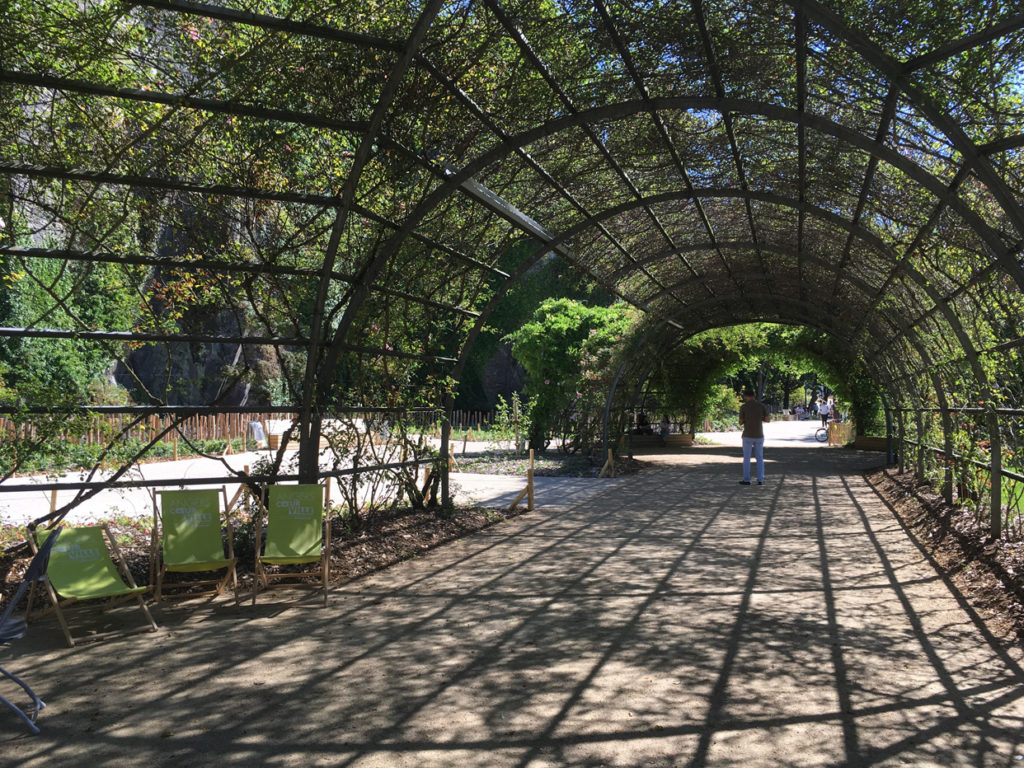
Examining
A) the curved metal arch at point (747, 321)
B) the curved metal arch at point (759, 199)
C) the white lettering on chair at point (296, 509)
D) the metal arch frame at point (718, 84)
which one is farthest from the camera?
the curved metal arch at point (747, 321)

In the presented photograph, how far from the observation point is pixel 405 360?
907 centimetres

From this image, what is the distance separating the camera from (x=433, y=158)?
740cm

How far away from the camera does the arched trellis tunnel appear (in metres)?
5.49

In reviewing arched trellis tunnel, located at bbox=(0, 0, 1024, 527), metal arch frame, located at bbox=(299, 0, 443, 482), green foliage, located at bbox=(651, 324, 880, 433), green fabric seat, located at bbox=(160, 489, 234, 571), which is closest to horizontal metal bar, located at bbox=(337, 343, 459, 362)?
arched trellis tunnel, located at bbox=(0, 0, 1024, 527)

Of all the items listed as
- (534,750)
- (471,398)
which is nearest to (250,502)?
(534,750)

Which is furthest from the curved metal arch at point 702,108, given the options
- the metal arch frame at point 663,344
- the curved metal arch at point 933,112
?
the metal arch frame at point 663,344

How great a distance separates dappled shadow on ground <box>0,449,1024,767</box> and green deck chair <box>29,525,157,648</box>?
8.7 inches

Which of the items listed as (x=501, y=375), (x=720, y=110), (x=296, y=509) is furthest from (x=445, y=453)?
(x=501, y=375)

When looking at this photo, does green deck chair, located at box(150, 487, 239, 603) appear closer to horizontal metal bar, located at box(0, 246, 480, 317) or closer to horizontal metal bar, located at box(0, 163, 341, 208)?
horizontal metal bar, located at box(0, 246, 480, 317)

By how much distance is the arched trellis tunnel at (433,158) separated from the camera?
5.49m

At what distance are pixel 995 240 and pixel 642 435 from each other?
71.6 ft

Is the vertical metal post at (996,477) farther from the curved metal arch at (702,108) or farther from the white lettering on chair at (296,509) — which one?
the white lettering on chair at (296,509)

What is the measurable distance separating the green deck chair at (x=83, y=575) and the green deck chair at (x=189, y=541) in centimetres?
46

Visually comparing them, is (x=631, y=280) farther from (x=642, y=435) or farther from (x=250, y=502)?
(x=642, y=435)
